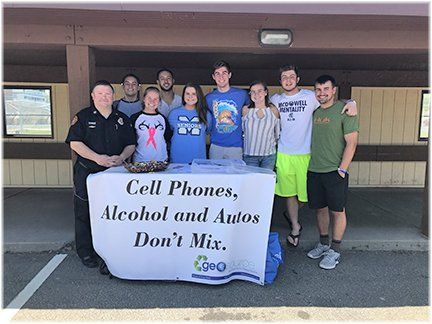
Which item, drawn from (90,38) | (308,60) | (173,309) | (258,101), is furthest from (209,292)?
(308,60)

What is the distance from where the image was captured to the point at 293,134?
141 inches

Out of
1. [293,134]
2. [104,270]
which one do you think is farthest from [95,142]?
[293,134]

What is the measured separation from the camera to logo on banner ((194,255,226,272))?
3078 millimetres

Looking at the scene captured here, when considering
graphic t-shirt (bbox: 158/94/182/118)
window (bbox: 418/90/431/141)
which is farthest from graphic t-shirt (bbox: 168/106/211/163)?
window (bbox: 418/90/431/141)

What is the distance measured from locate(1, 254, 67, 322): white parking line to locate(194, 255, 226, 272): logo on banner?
52.2 inches

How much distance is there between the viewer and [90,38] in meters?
3.61

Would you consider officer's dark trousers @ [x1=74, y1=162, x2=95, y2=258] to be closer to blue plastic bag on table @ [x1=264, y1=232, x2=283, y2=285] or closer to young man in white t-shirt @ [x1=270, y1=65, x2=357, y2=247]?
blue plastic bag on table @ [x1=264, y1=232, x2=283, y2=285]

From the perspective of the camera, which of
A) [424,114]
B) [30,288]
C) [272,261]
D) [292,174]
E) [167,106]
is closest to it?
[30,288]

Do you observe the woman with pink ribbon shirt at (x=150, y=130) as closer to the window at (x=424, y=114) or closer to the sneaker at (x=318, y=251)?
the sneaker at (x=318, y=251)

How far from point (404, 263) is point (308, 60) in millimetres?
2923

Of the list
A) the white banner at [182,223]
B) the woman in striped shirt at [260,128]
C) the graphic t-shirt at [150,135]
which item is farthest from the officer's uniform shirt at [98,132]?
the woman in striped shirt at [260,128]

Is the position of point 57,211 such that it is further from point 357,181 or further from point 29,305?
point 357,181

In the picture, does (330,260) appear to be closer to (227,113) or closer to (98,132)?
(227,113)

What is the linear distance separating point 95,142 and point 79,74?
855mm
